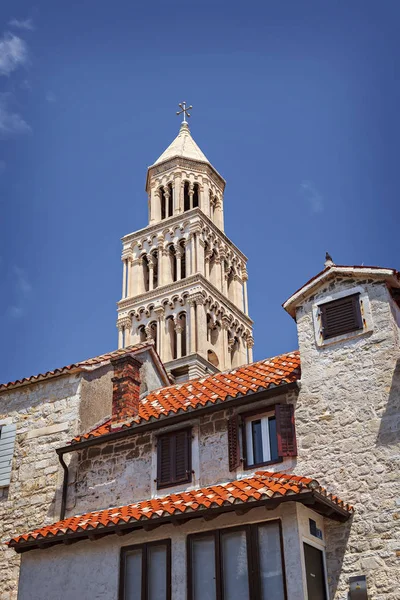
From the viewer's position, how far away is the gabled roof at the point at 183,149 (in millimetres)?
69750

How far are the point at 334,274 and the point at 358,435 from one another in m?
3.80

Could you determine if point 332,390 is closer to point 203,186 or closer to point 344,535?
point 344,535

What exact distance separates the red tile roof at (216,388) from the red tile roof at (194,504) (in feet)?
6.59

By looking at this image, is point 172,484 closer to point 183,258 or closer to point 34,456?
point 34,456

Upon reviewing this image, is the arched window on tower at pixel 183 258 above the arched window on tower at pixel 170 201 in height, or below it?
below

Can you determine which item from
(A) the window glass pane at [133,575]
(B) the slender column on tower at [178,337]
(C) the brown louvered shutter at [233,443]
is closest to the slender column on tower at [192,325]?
(B) the slender column on tower at [178,337]

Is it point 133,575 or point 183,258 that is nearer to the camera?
point 133,575

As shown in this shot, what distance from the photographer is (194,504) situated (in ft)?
49.1

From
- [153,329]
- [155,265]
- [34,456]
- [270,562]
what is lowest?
[270,562]

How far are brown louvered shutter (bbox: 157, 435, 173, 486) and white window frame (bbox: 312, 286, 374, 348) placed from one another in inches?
164

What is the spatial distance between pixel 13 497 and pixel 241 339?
45.4m

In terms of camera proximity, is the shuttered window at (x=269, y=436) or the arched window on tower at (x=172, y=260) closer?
the shuttered window at (x=269, y=436)

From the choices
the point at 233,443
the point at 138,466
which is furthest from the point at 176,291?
the point at 233,443

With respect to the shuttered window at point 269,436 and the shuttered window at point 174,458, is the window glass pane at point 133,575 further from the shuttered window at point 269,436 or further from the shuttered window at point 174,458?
the shuttered window at point 269,436
